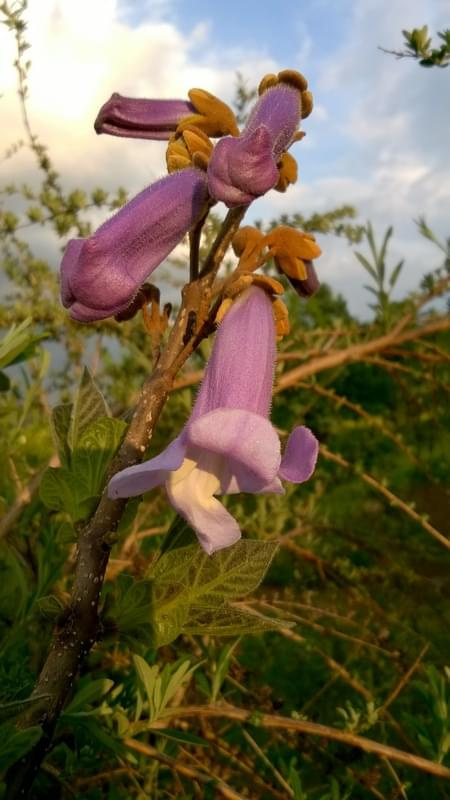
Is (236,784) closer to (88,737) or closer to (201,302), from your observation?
(88,737)

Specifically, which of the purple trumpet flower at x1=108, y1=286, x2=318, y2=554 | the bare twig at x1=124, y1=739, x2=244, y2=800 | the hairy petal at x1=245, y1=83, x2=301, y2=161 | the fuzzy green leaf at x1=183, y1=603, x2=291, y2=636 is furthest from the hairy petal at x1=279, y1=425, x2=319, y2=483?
the bare twig at x1=124, y1=739, x2=244, y2=800

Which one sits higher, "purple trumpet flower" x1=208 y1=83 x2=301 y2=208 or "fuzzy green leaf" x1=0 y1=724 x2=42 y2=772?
"purple trumpet flower" x1=208 y1=83 x2=301 y2=208

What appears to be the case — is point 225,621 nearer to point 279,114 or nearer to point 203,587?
point 203,587

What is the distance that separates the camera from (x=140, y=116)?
734mm

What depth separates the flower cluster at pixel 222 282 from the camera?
556 millimetres

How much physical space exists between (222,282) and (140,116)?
0.68ft

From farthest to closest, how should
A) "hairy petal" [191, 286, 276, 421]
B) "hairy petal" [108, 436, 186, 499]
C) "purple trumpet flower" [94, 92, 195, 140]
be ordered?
"purple trumpet flower" [94, 92, 195, 140]
"hairy petal" [191, 286, 276, 421]
"hairy petal" [108, 436, 186, 499]

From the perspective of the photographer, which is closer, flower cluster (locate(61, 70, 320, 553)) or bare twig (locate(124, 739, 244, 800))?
flower cluster (locate(61, 70, 320, 553))

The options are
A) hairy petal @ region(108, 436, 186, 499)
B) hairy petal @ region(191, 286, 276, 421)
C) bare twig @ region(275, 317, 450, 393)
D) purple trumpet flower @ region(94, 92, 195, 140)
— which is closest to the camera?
hairy petal @ region(108, 436, 186, 499)

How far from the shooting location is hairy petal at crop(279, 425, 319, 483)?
562 millimetres

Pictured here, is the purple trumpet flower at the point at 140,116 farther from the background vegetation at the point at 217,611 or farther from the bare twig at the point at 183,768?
the bare twig at the point at 183,768

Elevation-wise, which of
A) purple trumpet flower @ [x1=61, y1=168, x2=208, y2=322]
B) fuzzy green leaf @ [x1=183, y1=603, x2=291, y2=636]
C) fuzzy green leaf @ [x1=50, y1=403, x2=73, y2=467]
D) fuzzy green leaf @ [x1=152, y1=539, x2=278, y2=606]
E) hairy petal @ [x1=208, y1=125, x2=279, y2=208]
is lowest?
fuzzy green leaf @ [x1=183, y1=603, x2=291, y2=636]

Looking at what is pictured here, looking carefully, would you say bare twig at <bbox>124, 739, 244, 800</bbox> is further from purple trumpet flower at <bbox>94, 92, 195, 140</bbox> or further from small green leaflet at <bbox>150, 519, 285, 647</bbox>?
purple trumpet flower at <bbox>94, 92, 195, 140</bbox>

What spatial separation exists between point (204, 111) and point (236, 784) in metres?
1.08
